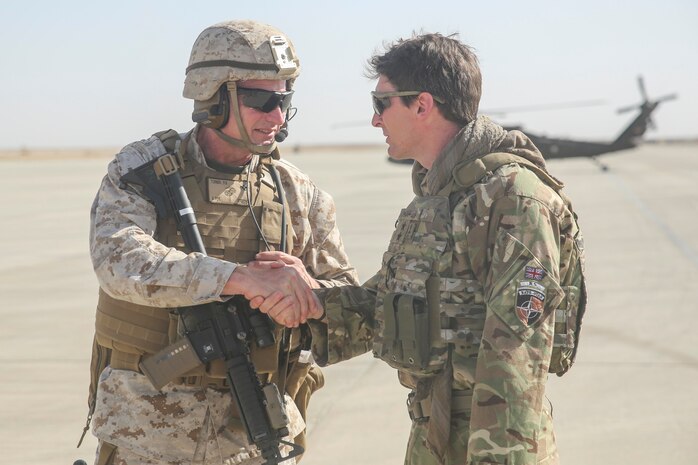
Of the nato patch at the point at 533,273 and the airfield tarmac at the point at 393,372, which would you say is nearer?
the nato patch at the point at 533,273

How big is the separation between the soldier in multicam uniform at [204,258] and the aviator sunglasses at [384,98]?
0.49 m

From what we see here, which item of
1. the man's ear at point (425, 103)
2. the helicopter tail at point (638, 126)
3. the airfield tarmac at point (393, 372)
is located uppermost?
the man's ear at point (425, 103)

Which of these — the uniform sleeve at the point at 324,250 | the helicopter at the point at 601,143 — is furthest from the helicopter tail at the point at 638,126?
the uniform sleeve at the point at 324,250

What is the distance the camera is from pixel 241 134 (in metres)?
3.61

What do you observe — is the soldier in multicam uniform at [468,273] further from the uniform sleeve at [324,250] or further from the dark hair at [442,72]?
the uniform sleeve at [324,250]

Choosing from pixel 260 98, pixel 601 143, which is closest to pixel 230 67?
pixel 260 98

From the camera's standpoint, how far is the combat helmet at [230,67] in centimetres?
360

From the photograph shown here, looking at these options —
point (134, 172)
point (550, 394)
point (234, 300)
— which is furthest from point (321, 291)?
point (550, 394)

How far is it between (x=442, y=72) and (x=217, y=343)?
120cm

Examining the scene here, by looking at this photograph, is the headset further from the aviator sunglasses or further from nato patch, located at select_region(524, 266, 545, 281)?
nato patch, located at select_region(524, 266, 545, 281)

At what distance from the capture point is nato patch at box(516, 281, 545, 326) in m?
2.72

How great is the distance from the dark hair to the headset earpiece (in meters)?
0.74

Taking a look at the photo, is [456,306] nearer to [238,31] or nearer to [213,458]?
[213,458]

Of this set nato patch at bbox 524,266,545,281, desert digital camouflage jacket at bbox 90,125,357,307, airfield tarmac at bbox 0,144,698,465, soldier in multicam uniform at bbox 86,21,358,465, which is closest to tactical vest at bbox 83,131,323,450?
soldier in multicam uniform at bbox 86,21,358,465
